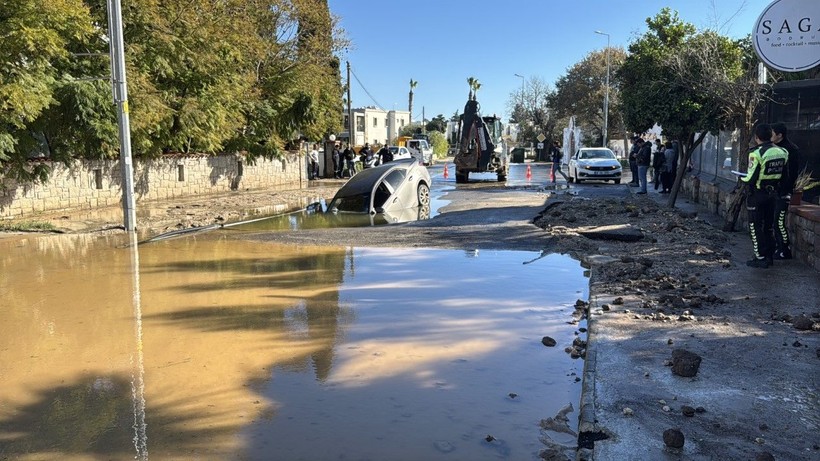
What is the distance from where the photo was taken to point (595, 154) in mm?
29500

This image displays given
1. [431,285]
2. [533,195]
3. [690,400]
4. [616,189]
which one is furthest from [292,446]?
[616,189]

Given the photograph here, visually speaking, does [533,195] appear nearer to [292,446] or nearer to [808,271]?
[808,271]

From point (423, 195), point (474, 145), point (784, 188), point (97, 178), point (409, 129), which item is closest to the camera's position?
point (784, 188)

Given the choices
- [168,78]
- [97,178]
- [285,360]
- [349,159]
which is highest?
[168,78]

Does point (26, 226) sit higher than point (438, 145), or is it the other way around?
point (438, 145)

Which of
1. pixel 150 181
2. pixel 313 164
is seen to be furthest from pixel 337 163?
pixel 150 181

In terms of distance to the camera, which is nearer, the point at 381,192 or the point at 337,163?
the point at 381,192

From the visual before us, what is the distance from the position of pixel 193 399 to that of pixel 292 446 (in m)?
1.12

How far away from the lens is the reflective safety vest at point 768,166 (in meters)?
8.54

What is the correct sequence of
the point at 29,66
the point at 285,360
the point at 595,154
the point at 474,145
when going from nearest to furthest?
1. the point at 285,360
2. the point at 29,66
3. the point at 474,145
4. the point at 595,154

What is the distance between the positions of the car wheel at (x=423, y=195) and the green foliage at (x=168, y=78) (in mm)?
7472

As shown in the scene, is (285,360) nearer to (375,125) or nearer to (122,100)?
(122,100)

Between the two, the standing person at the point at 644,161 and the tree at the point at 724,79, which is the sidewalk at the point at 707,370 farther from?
the standing person at the point at 644,161

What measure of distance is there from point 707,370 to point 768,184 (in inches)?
179
